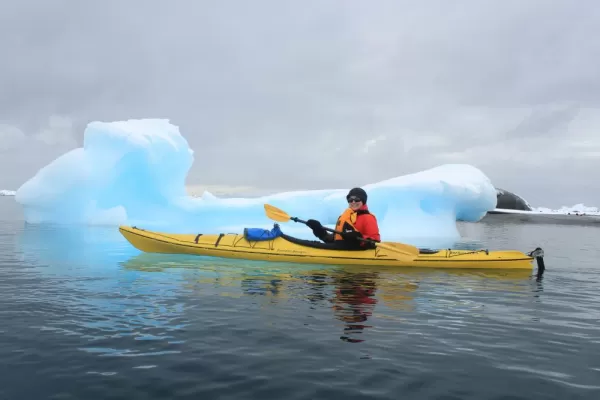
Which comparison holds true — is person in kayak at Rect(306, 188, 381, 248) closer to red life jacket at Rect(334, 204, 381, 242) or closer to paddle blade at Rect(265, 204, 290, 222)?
red life jacket at Rect(334, 204, 381, 242)

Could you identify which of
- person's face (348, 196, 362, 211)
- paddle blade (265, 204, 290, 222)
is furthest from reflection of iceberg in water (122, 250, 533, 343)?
person's face (348, 196, 362, 211)

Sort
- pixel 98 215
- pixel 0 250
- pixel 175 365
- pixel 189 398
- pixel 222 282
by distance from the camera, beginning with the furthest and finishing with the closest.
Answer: pixel 98 215 < pixel 0 250 < pixel 222 282 < pixel 175 365 < pixel 189 398

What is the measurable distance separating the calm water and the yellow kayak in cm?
128

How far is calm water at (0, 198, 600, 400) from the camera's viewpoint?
3.68 metres

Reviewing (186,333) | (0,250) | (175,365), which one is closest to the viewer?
(175,365)

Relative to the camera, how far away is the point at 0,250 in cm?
1236

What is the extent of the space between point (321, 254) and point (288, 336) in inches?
212

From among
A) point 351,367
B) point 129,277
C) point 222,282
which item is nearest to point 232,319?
point 351,367

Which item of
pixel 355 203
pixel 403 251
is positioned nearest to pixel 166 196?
pixel 355 203

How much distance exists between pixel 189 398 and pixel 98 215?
20040 millimetres

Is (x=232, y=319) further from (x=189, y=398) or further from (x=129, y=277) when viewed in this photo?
(x=129, y=277)

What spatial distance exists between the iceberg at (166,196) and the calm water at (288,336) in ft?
38.9

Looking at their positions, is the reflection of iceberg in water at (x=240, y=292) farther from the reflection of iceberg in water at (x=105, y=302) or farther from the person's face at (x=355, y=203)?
the person's face at (x=355, y=203)

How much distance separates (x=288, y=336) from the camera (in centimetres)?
495
